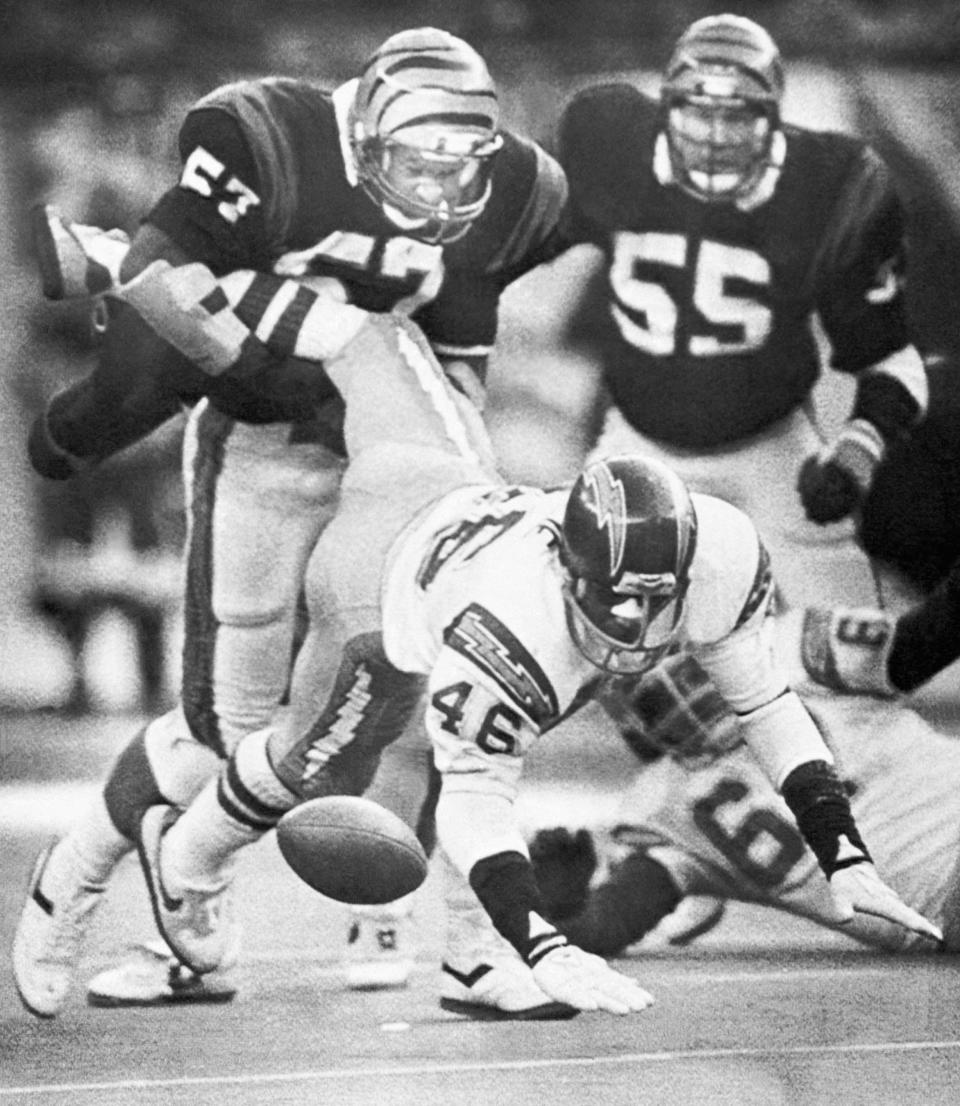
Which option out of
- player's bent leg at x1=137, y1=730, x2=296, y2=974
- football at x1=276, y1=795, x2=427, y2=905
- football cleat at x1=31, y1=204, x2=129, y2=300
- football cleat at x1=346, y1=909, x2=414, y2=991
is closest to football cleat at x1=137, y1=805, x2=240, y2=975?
player's bent leg at x1=137, y1=730, x2=296, y2=974

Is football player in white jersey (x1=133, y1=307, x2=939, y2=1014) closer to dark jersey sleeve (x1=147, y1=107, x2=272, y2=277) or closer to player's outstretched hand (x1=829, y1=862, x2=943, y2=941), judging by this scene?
player's outstretched hand (x1=829, y1=862, x2=943, y2=941)

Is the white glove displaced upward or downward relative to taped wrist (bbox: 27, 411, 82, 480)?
downward

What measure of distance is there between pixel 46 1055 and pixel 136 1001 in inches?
9.1

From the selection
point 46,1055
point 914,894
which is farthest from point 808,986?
point 46,1055

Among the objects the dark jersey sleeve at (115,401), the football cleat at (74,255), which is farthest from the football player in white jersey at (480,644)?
the football cleat at (74,255)

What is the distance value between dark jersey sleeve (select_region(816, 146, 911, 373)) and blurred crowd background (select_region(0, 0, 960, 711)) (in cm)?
10

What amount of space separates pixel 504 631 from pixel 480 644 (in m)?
0.03

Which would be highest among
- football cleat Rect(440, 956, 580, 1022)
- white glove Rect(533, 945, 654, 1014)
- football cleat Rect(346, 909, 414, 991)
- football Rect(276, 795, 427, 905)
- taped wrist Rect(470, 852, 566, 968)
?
taped wrist Rect(470, 852, 566, 968)

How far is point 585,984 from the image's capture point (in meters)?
1.92

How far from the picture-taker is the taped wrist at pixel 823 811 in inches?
85.3

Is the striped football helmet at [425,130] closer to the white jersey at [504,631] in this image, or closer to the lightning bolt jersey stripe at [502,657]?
the white jersey at [504,631]

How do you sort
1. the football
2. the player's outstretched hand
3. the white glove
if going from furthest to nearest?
1. the football
2. the player's outstretched hand
3. the white glove

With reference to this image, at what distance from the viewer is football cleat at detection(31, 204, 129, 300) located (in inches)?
103

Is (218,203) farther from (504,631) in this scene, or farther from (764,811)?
(764,811)
